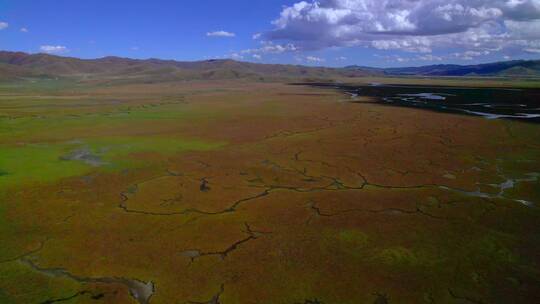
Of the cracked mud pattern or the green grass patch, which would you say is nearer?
the cracked mud pattern

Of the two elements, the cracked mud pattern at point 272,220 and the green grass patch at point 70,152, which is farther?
the green grass patch at point 70,152

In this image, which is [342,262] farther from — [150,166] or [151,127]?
[151,127]

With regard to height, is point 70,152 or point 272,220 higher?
point 70,152

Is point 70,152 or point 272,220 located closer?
point 272,220

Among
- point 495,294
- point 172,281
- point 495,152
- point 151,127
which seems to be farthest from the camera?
point 151,127

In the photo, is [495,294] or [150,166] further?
[150,166]

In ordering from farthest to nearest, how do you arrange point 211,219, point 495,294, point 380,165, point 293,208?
point 380,165 < point 293,208 < point 211,219 < point 495,294

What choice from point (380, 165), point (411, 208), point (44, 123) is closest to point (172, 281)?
point (411, 208)
